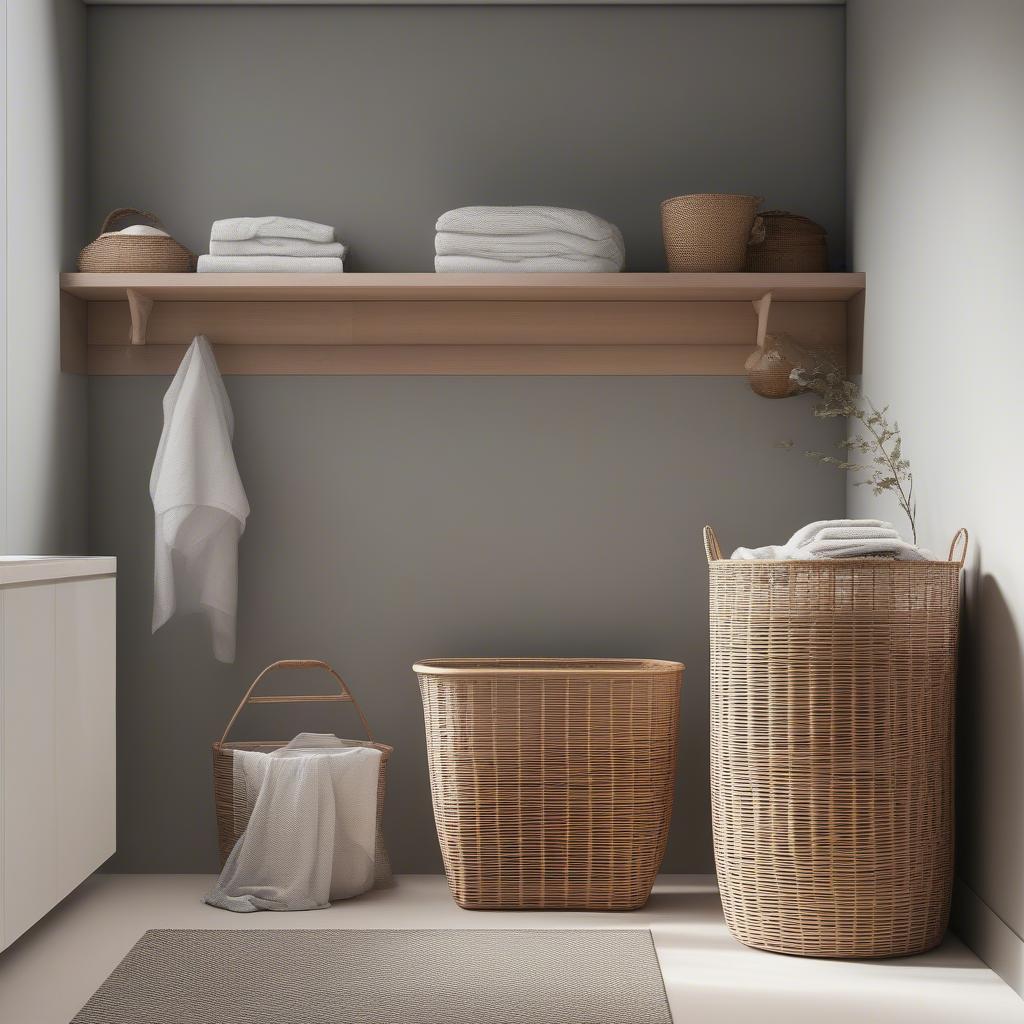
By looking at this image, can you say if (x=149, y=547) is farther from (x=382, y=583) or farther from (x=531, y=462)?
(x=531, y=462)

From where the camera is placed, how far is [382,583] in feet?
9.94

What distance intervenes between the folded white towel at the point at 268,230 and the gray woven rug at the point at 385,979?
5.06ft

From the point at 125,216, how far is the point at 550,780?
5.80ft

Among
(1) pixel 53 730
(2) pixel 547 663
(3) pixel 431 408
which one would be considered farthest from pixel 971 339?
(1) pixel 53 730

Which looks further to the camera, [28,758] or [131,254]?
[131,254]

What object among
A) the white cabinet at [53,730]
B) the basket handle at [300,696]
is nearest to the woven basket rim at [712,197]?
the basket handle at [300,696]

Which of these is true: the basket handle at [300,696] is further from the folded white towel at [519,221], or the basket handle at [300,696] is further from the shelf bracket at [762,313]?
the shelf bracket at [762,313]

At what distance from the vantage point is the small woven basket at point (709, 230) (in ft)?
9.16

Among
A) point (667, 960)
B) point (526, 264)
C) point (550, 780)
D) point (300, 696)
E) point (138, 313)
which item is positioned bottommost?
point (667, 960)

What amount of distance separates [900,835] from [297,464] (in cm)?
166

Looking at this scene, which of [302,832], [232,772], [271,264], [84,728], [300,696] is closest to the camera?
[84,728]

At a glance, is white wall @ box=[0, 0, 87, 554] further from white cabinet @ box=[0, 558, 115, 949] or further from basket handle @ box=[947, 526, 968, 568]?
basket handle @ box=[947, 526, 968, 568]

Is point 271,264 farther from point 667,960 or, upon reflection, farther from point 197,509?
point 667,960

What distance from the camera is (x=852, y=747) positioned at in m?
2.22
